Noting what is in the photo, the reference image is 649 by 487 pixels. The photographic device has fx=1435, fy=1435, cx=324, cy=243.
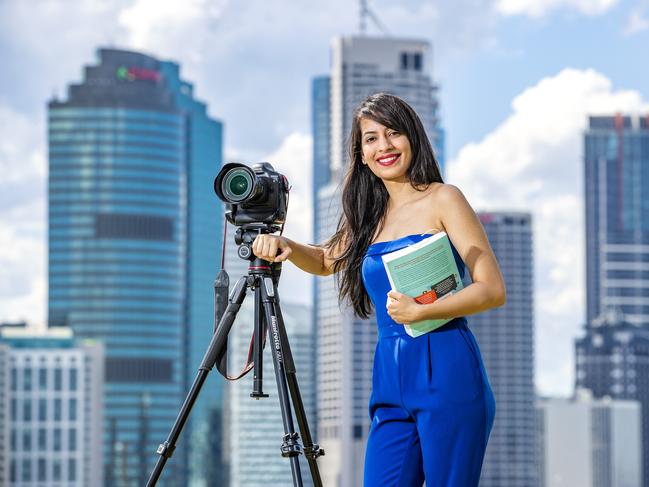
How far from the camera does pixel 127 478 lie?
4764 inches

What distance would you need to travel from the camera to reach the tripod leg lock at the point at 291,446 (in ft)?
12.4

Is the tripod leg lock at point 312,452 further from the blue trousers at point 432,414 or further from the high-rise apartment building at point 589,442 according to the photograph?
the high-rise apartment building at point 589,442

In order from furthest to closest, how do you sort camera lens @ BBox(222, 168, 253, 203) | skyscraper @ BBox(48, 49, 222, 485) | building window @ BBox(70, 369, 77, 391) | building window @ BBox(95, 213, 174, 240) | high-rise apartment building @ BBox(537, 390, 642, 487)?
high-rise apartment building @ BBox(537, 390, 642, 487)
building window @ BBox(95, 213, 174, 240)
skyscraper @ BBox(48, 49, 222, 485)
building window @ BBox(70, 369, 77, 391)
camera lens @ BBox(222, 168, 253, 203)

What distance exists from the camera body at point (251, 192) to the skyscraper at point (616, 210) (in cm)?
18517

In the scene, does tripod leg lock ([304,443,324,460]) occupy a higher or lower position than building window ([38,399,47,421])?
higher

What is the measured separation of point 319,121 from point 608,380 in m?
46.3

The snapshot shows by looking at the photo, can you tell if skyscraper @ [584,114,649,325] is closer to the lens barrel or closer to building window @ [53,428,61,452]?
building window @ [53,428,61,452]

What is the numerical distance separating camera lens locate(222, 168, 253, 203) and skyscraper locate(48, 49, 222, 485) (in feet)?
392

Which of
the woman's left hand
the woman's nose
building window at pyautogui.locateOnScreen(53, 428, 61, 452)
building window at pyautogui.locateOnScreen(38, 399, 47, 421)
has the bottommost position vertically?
building window at pyautogui.locateOnScreen(53, 428, 61, 452)

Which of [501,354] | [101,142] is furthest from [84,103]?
[501,354]

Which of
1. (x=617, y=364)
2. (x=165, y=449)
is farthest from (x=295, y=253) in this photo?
(x=617, y=364)

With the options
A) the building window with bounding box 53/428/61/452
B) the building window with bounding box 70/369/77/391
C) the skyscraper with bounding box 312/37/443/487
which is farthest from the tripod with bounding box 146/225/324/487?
the skyscraper with bounding box 312/37/443/487

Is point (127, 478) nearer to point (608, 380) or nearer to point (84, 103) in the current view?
point (84, 103)

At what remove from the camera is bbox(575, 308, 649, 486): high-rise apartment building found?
154 metres
